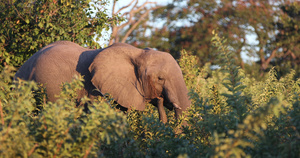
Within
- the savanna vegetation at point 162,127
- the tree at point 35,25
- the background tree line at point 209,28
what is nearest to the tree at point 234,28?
the background tree line at point 209,28

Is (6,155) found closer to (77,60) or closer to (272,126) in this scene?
(272,126)

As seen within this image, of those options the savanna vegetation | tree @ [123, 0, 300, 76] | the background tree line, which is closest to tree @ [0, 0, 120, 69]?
the background tree line

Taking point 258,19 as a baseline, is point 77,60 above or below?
above

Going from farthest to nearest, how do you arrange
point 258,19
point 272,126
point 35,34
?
1. point 258,19
2. point 35,34
3. point 272,126

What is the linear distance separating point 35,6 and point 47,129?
7139mm

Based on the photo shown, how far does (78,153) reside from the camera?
3033mm

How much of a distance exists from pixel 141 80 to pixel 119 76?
390 millimetres

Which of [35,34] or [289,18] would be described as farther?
[289,18]

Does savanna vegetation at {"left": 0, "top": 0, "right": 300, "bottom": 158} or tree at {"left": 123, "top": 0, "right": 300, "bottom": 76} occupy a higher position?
savanna vegetation at {"left": 0, "top": 0, "right": 300, "bottom": 158}

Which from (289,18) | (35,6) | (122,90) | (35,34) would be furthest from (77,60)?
(289,18)

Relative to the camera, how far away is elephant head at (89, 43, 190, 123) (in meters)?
6.58

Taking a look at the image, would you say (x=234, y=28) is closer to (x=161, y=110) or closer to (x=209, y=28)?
(x=209, y=28)

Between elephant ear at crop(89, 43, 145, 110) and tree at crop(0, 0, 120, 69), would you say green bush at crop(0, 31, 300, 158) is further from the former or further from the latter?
tree at crop(0, 0, 120, 69)

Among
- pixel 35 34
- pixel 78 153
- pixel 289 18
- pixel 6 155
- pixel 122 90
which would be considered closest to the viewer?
pixel 6 155
